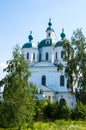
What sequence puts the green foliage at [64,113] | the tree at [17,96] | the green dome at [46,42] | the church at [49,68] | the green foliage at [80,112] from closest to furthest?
1. the tree at [17,96]
2. the green foliage at [64,113]
3. the green foliage at [80,112]
4. the church at [49,68]
5. the green dome at [46,42]

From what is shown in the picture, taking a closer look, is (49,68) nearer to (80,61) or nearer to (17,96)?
(80,61)

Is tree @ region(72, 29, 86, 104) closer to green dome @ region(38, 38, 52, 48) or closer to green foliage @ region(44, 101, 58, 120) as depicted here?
green foliage @ region(44, 101, 58, 120)

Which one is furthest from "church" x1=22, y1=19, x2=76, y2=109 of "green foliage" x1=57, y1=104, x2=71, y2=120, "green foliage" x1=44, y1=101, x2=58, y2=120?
"green foliage" x1=57, y1=104, x2=71, y2=120

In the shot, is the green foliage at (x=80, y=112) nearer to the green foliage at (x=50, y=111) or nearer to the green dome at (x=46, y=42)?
the green foliage at (x=50, y=111)

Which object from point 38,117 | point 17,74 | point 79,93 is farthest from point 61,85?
point 17,74

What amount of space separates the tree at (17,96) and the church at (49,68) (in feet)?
87.8

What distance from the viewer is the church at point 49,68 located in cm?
5400

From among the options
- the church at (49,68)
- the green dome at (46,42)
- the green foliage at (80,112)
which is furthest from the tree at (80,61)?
the green dome at (46,42)

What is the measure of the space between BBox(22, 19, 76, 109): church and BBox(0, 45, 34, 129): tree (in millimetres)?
26750

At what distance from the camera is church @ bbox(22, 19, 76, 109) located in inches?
2126

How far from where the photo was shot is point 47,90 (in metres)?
53.2

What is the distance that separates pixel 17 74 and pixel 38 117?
1335 centimetres

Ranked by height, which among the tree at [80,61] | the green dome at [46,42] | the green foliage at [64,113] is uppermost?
the green dome at [46,42]

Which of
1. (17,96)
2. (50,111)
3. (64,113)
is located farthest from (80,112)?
(17,96)
